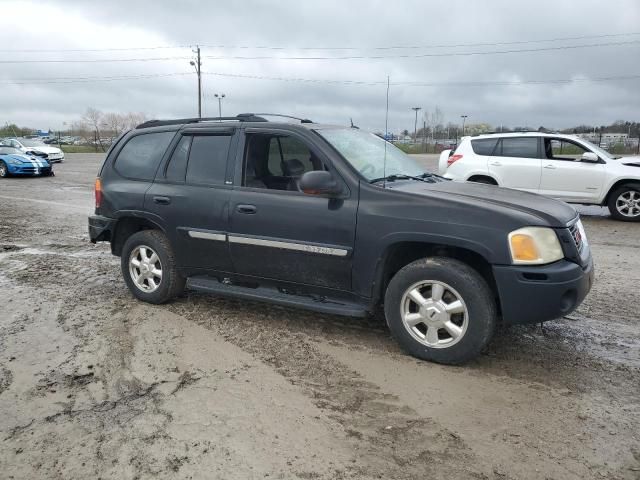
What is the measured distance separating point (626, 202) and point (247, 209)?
355 inches

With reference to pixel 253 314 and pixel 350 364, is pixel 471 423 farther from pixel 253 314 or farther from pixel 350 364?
pixel 253 314

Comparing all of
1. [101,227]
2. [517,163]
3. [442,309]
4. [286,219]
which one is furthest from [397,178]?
[517,163]

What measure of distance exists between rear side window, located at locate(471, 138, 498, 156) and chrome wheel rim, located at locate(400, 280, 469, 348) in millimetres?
8106

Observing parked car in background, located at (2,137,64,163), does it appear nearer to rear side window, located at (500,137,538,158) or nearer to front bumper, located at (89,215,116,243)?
front bumper, located at (89,215,116,243)

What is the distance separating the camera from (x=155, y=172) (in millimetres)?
5156

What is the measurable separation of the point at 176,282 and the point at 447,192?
2.68 metres

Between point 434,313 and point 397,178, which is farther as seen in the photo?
point 397,178

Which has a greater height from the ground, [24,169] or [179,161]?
[179,161]

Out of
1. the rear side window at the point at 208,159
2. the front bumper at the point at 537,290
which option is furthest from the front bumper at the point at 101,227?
the front bumper at the point at 537,290

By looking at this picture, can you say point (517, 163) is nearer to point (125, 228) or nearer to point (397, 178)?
point (397, 178)

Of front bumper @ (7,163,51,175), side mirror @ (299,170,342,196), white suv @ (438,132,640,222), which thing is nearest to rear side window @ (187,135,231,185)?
side mirror @ (299,170,342,196)

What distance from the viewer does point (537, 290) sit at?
11.5ft

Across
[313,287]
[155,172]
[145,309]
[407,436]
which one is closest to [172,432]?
[407,436]

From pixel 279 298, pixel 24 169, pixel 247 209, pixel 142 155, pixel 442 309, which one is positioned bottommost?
pixel 279 298
